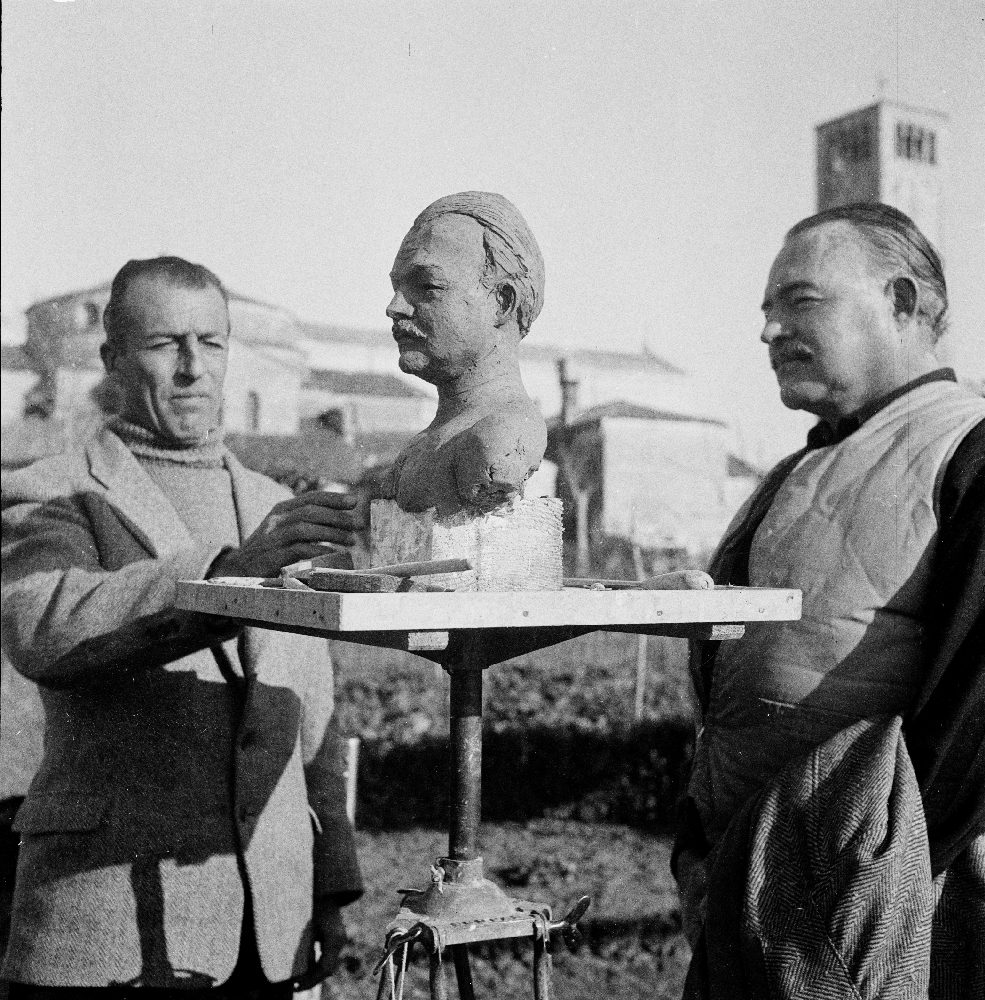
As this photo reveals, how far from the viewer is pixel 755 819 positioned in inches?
95.3

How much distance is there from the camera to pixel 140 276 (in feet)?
9.23

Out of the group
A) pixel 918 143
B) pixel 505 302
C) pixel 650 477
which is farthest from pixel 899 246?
pixel 918 143

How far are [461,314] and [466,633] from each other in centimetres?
74

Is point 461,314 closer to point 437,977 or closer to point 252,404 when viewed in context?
point 437,977

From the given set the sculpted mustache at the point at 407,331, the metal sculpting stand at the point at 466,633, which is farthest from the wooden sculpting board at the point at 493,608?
the sculpted mustache at the point at 407,331

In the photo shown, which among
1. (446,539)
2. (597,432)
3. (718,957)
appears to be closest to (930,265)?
(446,539)

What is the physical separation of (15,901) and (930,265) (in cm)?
279

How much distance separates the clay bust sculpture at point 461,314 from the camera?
2.29m

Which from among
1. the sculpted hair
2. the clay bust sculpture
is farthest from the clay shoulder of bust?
the sculpted hair

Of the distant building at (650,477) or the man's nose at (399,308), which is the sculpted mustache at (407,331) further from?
the distant building at (650,477)

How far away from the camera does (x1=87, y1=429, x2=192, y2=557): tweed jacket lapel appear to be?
2688 millimetres

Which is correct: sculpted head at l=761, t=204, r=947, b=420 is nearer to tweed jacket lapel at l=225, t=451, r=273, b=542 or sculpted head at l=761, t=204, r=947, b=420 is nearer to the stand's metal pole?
Answer: the stand's metal pole

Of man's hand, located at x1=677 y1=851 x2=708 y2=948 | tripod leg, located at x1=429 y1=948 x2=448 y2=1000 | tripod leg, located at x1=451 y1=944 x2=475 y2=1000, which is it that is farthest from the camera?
man's hand, located at x1=677 y1=851 x2=708 y2=948

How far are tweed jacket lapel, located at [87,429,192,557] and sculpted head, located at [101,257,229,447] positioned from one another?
0.39 feet
